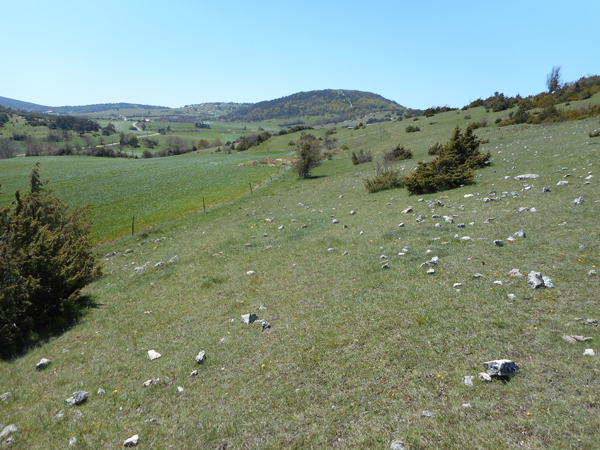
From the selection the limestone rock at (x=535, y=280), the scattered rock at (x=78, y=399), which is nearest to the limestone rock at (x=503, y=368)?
the limestone rock at (x=535, y=280)

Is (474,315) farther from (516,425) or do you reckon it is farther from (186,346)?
(186,346)

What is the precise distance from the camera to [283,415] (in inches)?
217

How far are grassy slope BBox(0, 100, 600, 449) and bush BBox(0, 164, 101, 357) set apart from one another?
3.76ft

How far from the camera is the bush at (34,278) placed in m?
10.0

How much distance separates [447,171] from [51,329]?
23.5 m

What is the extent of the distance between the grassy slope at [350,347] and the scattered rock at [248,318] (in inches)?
16.2

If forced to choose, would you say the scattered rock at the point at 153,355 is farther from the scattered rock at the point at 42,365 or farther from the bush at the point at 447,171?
the bush at the point at 447,171

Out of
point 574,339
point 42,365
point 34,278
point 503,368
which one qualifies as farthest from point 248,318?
point 34,278

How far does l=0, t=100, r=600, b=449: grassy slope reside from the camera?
474 centimetres

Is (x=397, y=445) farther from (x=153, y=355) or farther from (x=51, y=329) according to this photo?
(x=51, y=329)

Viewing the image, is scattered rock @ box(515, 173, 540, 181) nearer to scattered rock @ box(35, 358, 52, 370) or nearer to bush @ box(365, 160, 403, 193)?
bush @ box(365, 160, 403, 193)

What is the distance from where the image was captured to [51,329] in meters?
11.1

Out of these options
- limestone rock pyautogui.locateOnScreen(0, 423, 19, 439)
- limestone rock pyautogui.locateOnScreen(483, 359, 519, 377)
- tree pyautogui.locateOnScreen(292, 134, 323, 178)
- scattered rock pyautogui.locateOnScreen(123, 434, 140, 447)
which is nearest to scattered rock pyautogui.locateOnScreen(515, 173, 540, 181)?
limestone rock pyautogui.locateOnScreen(483, 359, 519, 377)

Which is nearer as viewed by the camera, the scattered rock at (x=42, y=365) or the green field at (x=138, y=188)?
the scattered rock at (x=42, y=365)
